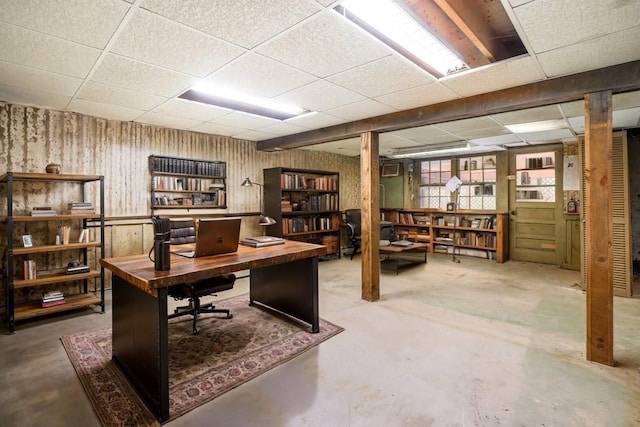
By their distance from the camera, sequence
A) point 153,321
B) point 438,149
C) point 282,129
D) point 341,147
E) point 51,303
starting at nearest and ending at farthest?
point 153,321, point 51,303, point 282,129, point 438,149, point 341,147

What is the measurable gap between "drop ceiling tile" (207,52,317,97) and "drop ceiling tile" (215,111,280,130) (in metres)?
0.90

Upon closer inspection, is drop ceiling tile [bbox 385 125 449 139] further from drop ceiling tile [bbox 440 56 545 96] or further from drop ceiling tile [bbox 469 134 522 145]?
drop ceiling tile [bbox 440 56 545 96]

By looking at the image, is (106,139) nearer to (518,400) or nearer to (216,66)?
(216,66)

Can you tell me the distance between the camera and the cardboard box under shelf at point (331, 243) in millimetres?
6668

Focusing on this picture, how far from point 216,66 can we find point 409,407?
283cm

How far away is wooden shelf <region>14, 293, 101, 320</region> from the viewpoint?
10.6ft

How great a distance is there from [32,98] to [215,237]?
2.74 meters

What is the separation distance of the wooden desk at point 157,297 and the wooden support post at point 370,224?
1.14 m

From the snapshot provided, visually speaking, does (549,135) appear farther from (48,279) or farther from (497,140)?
(48,279)

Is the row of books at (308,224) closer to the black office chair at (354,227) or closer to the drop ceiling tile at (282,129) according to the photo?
the black office chair at (354,227)

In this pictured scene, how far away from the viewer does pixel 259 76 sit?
2719mm

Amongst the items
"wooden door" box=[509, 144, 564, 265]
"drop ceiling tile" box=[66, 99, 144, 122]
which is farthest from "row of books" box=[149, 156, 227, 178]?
"wooden door" box=[509, 144, 564, 265]

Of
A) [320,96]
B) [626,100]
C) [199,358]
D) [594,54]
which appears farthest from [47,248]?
[626,100]

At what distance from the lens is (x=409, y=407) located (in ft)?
6.42
